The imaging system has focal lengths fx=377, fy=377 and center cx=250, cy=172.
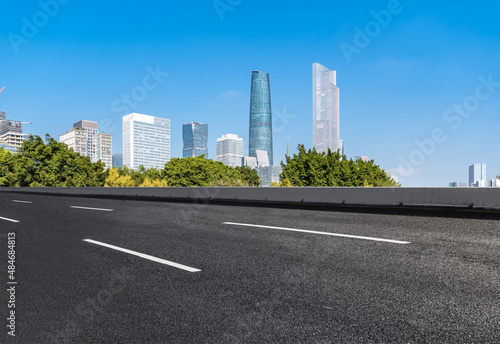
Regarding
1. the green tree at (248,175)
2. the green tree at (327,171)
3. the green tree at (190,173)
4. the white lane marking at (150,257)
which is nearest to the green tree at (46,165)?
the green tree at (190,173)

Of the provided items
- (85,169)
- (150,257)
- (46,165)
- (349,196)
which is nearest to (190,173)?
(85,169)

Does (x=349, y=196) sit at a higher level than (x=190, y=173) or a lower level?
lower

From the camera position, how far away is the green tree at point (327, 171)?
66269 millimetres

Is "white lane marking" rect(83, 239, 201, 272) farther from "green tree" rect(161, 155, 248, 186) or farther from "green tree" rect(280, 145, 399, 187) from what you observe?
"green tree" rect(161, 155, 248, 186)

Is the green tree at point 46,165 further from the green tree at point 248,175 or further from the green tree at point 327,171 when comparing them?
the green tree at point 248,175

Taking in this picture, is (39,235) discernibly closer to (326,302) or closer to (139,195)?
(326,302)

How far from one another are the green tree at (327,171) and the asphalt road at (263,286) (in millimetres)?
60053

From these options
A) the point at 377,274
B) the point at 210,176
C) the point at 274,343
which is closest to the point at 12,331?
the point at 274,343

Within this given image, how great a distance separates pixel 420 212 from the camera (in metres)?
9.76

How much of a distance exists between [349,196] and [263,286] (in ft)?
30.9

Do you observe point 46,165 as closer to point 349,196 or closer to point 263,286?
point 349,196

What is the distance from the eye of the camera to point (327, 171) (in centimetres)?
6731

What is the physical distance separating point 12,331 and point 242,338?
6.61 ft

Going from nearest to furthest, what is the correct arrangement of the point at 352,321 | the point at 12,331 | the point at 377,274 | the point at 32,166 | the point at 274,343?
the point at 274,343 < the point at 352,321 < the point at 12,331 < the point at 377,274 < the point at 32,166
